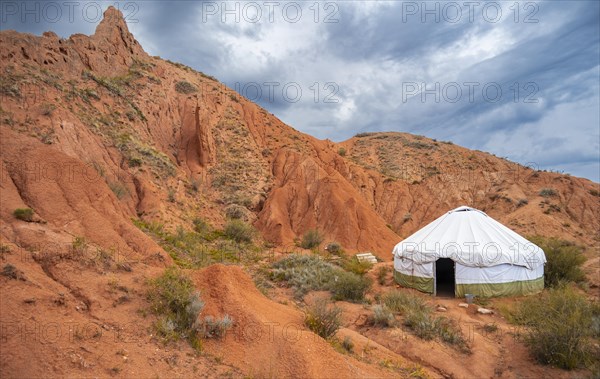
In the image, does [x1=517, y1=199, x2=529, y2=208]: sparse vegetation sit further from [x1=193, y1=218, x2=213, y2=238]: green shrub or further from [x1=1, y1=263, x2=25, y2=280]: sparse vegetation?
[x1=1, y1=263, x2=25, y2=280]: sparse vegetation

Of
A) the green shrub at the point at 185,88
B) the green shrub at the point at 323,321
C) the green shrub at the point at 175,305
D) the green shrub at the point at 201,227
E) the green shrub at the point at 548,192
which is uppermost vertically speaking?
the green shrub at the point at 185,88

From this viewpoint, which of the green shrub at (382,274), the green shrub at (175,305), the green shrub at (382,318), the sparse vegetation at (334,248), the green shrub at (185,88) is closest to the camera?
the green shrub at (175,305)

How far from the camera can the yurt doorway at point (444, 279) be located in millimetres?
15461

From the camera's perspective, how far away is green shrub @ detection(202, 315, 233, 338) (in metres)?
6.75

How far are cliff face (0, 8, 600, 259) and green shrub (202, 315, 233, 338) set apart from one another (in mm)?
4118

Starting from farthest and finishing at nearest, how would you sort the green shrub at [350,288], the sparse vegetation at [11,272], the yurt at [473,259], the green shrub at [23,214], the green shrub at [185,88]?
the green shrub at [185,88]
the yurt at [473,259]
the green shrub at [350,288]
the green shrub at [23,214]
the sparse vegetation at [11,272]

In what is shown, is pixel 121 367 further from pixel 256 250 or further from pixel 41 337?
pixel 256 250

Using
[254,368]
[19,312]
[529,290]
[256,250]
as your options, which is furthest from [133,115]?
[529,290]

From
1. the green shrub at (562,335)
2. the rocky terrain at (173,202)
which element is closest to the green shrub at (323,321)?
the rocky terrain at (173,202)

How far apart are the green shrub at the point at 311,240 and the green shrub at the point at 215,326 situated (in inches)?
613

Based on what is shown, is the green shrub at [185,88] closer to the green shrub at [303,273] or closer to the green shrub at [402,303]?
the green shrub at [303,273]

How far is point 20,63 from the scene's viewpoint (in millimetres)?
18203

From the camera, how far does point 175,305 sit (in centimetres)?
712

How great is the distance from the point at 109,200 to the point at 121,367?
24.3ft
